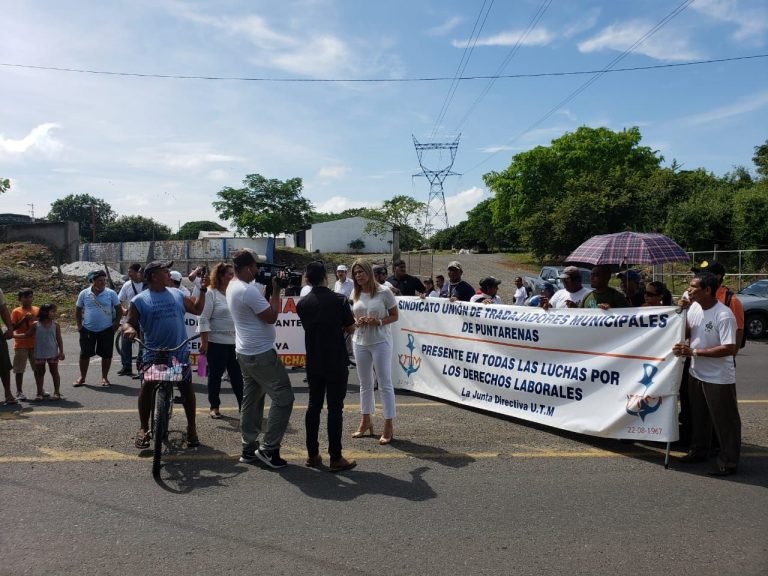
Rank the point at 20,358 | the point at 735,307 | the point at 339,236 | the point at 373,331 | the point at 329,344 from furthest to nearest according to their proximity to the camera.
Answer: the point at 339,236 < the point at 20,358 < the point at 373,331 < the point at 735,307 < the point at 329,344

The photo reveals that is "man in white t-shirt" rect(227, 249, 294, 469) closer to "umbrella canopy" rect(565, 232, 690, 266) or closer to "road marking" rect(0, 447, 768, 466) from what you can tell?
"road marking" rect(0, 447, 768, 466)

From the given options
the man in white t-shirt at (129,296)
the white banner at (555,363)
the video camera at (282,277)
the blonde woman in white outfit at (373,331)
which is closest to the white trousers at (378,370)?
the blonde woman in white outfit at (373,331)

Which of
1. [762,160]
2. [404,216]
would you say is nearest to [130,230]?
[404,216]

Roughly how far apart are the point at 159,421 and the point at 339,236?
224 ft

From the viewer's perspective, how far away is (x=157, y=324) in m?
5.53

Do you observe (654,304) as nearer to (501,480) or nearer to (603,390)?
(603,390)

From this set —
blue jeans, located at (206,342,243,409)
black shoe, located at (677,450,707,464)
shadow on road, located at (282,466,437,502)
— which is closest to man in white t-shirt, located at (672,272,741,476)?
black shoe, located at (677,450,707,464)

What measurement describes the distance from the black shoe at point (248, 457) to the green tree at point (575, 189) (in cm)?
3875

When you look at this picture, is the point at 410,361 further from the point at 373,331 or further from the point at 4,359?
the point at 4,359

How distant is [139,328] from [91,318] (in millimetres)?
3393

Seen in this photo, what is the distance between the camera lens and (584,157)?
54.1m

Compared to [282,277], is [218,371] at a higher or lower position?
lower

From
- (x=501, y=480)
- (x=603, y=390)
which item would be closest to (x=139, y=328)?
(x=501, y=480)

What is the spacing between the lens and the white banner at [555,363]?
539cm
